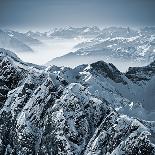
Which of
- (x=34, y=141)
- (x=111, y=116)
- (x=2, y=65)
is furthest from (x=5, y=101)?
(x=111, y=116)

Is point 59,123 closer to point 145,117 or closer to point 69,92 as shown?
point 69,92

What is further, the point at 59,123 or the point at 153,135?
the point at 59,123

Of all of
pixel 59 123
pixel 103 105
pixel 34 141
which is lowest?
pixel 34 141

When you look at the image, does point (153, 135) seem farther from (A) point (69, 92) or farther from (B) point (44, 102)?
(B) point (44, 102)

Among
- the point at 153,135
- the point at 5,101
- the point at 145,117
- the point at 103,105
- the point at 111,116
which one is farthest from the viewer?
the point at 145,117

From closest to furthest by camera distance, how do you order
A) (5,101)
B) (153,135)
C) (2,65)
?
(153,135) < (5,101) < (2,65)

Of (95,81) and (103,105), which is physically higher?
(95,81)

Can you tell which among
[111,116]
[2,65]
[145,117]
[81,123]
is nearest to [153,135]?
[111,116]
